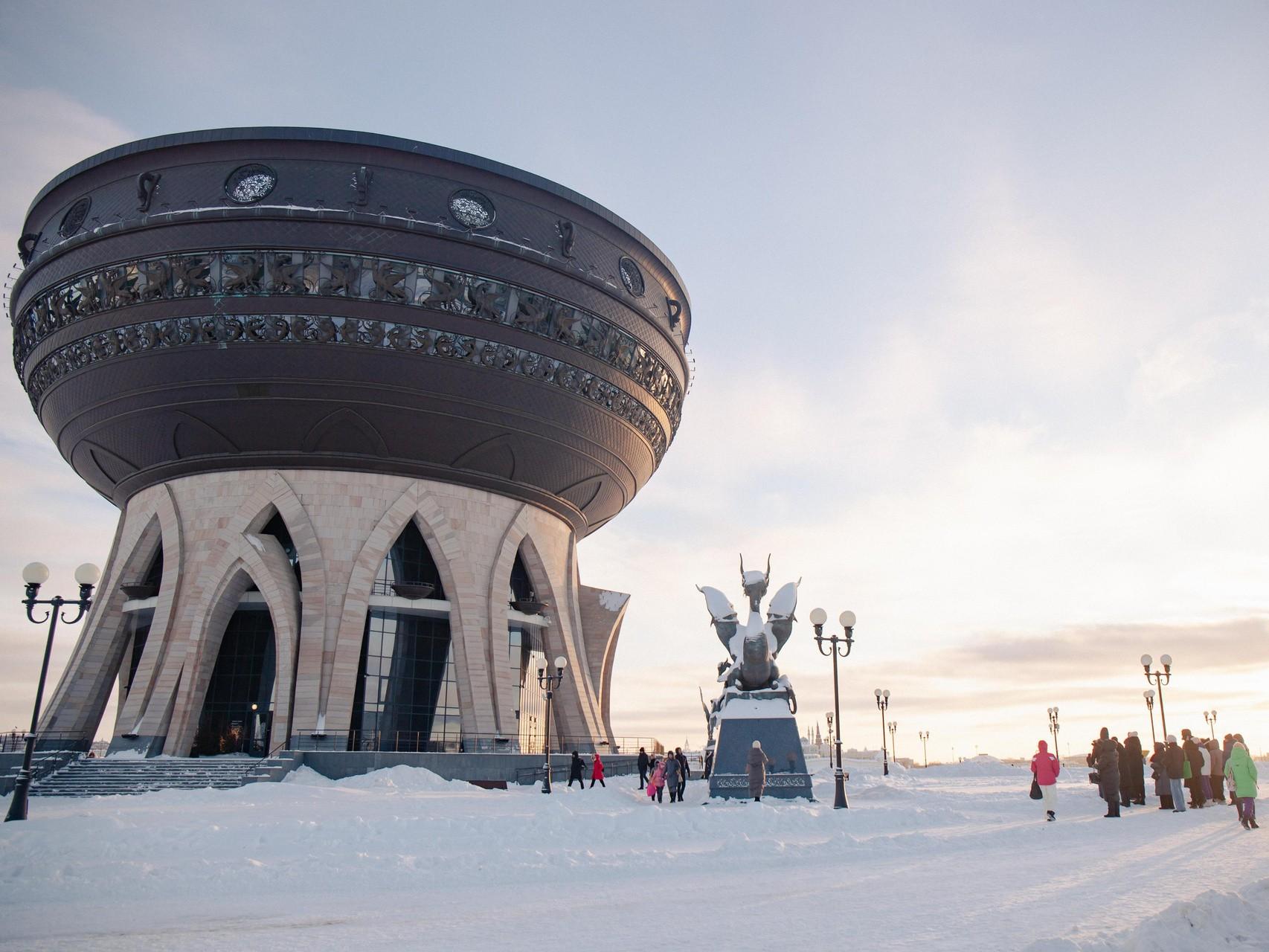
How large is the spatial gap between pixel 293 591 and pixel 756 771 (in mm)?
19269

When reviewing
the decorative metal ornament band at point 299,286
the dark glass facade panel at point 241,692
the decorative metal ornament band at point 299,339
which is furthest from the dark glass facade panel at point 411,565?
the decorative metal ornament band at point 299,286

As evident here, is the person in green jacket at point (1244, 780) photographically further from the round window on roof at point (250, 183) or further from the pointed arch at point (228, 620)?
the round window on roof at point (250, 183)

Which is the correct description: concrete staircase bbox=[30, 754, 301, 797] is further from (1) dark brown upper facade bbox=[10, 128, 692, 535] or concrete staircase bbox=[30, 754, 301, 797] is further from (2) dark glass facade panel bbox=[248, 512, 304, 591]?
(1) dark brown upper facade bbox=[10, 128, 692, 535]

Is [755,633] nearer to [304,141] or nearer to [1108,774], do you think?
[1108,774]

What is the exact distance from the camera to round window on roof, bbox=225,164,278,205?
110ft

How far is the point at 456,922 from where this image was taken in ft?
29.1

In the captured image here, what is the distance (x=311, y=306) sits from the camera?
1300 inches

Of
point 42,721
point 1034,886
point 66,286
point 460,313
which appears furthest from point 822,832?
point 66,286

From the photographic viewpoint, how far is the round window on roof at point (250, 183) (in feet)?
110

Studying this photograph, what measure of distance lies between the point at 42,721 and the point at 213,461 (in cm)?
1114

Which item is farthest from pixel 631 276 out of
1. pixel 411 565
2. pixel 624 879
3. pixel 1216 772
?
pixel 624 879

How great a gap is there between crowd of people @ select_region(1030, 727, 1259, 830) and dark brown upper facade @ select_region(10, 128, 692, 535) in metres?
22.5

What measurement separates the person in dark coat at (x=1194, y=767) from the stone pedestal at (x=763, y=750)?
8870 millimetres

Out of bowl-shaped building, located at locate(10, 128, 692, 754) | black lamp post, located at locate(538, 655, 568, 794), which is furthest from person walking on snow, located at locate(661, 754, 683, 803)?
bowl-shaped building, located at locate(10, 128, 692, 754)
